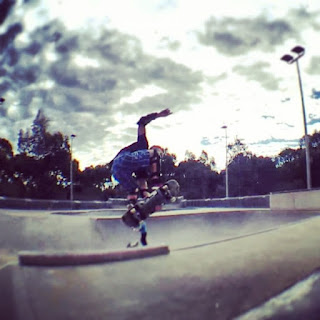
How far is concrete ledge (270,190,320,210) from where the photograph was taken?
15.1 ft

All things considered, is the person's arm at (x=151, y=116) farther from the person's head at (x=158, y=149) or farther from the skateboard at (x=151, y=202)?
the skateboard at (x=151, y=202)

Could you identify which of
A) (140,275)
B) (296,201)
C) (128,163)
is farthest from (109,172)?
(296,201)

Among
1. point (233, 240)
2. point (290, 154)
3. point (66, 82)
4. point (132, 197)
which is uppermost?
point (66, 82)

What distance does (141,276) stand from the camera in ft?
5.26

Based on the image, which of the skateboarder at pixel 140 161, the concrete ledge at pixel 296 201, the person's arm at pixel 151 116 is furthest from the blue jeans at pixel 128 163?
the concrete ledge at pixel 296 201

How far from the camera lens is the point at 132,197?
7.30 ft

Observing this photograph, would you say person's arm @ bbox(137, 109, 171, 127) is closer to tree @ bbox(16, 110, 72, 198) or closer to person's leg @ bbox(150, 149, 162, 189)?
person's leg @ bbox(150, 149, 162, 189)

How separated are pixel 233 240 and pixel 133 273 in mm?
1409

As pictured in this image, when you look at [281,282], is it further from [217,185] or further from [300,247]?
[217,185]

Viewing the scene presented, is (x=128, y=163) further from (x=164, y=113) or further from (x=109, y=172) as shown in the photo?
(x=164, y=113)

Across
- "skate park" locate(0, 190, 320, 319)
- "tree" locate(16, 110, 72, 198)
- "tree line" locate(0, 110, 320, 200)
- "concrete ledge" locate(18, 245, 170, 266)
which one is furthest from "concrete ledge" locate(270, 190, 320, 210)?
"tree" locate(16, 110, 72, 198)

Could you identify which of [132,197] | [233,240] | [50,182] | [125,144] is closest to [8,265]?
[50,182]

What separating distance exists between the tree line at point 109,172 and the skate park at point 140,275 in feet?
0.48

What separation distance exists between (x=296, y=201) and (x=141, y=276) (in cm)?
484
